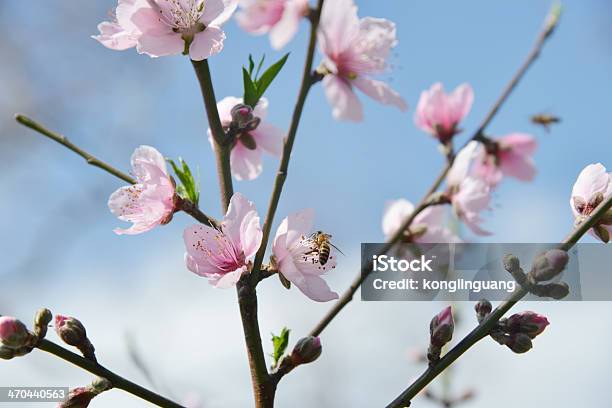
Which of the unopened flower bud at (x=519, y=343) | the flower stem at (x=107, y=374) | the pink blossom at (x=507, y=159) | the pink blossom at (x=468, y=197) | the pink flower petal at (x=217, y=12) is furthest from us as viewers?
the pink blossom at (x=507, y=159)

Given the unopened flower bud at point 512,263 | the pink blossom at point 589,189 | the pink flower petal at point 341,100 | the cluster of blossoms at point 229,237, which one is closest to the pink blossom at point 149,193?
the cluster of blossoms at point 229,237

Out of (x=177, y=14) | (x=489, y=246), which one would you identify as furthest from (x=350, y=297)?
(x=177, y=14)

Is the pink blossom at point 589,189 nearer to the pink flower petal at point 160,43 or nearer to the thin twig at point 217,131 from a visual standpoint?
the thin twig at point 217,131

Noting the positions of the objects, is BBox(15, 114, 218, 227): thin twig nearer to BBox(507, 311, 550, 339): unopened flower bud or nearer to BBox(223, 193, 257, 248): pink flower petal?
BBox(223, 193, 257, 248): pink flower petal

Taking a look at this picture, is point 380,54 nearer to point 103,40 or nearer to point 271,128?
point 271,128

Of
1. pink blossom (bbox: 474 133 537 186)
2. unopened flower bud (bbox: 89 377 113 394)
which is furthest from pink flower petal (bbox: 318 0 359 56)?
unopened flower bud (bbox: 89 377 113 394)

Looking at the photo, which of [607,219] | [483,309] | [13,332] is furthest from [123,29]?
[607,219]
